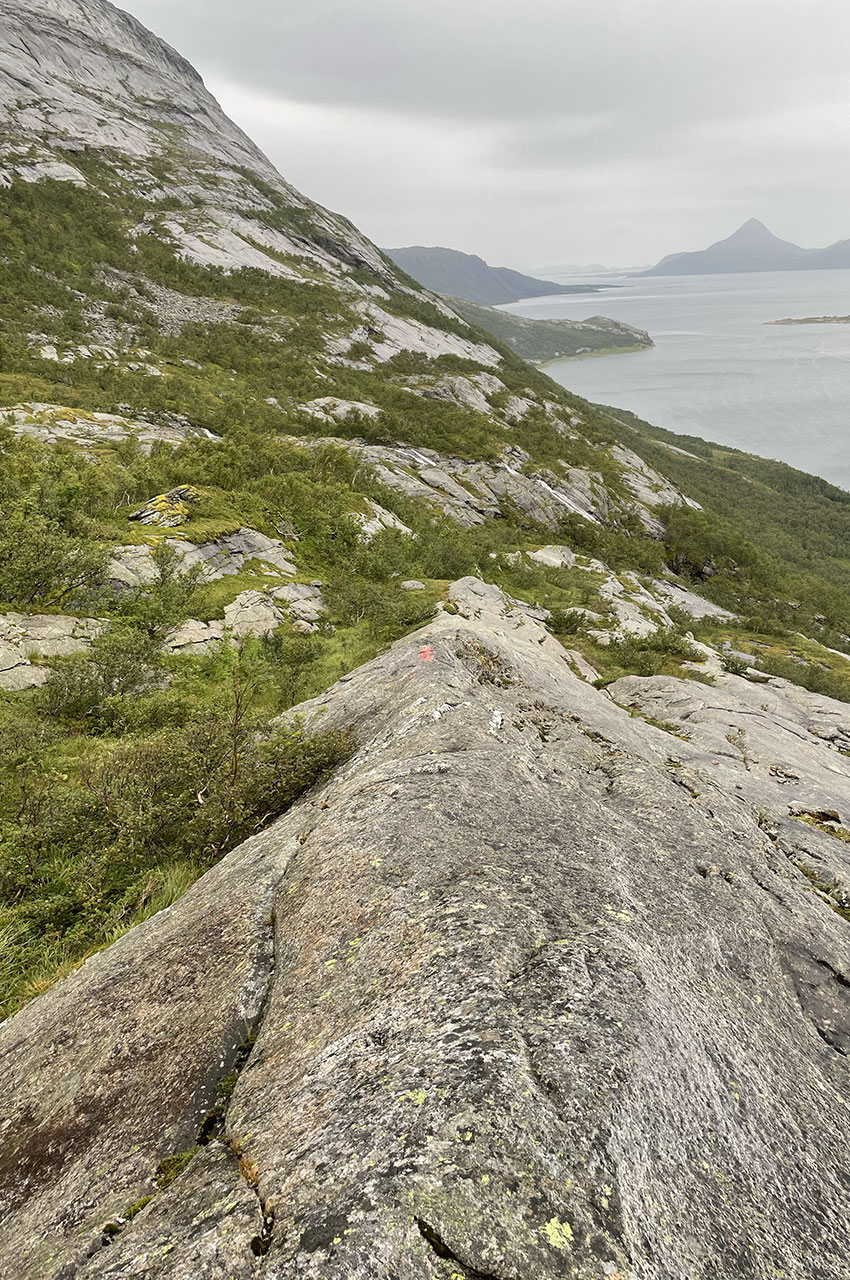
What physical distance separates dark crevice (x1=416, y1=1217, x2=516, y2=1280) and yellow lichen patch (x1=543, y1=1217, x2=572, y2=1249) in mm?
338

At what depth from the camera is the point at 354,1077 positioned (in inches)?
162

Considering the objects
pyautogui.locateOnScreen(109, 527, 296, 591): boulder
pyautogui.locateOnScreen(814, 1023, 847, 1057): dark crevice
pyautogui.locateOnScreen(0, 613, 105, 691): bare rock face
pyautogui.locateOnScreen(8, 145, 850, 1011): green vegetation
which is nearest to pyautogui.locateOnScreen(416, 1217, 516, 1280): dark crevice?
pyautogui.locateOnScreen(814, 1023, 847, 1057): dark crevice

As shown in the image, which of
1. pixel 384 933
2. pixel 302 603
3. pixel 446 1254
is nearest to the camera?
pixel 446 1254

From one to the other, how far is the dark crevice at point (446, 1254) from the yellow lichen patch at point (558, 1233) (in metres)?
0.34

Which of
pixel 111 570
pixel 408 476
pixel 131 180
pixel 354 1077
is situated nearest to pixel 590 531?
pixel 408 476

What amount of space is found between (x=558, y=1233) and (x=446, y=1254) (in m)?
0.74

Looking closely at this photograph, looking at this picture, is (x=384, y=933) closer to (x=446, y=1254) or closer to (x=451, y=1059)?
(x=451, y=1059)

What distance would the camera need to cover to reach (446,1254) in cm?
304

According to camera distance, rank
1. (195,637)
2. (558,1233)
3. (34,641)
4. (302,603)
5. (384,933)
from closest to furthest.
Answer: (558,1233)
(384,933)
(34,641)
(195,637)
(302,603)

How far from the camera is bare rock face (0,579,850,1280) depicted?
11.0 ft

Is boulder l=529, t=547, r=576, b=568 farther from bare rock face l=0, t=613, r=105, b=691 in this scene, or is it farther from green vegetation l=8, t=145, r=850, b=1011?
bare rock face l=0, t=613, r=105, b=691

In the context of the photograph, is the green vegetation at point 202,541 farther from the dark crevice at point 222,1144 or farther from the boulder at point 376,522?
the dark crevice at point 222,1144

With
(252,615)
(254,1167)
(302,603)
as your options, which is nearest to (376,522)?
(302,603)

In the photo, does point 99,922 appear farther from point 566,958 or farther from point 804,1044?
point 804,1044
